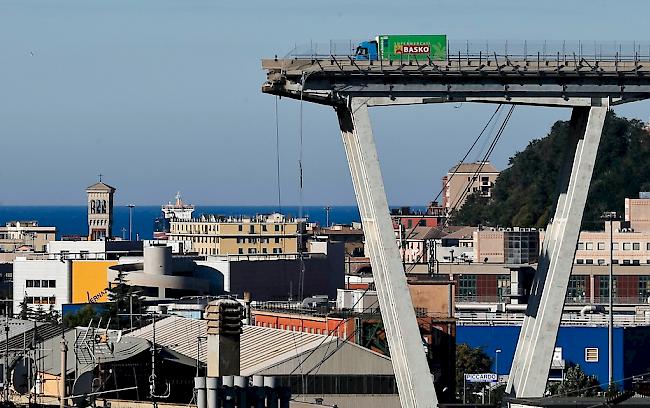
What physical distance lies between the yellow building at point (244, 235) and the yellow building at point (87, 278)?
37689 mm

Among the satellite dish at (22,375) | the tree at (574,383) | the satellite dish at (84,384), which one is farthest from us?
the tree at (574,383)

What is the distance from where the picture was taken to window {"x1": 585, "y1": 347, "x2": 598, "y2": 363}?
87188 millimetres

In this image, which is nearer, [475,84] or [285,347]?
[475,84]

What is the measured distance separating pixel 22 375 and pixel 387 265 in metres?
15.1

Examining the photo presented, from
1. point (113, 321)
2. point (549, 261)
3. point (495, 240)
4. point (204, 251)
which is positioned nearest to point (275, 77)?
point (549, 261)

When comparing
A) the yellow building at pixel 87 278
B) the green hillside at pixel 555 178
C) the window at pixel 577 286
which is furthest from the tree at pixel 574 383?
the green hillside at pixel 555 178

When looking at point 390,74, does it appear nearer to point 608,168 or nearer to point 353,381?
point 353,381

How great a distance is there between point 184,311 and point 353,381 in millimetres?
29572

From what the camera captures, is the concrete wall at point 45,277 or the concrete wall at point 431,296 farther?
the concrete wall at point 45,277

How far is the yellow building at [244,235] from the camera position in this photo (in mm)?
173750

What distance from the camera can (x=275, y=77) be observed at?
144ft

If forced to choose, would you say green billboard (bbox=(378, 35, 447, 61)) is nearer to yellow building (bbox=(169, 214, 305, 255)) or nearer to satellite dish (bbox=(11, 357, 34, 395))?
satellite dish (bbox=(11, 357, 34, 395))

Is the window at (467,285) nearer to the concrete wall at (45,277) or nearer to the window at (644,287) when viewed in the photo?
the window at (644,287)

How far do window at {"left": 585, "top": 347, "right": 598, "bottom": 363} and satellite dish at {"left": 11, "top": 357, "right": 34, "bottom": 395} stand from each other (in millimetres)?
33363
